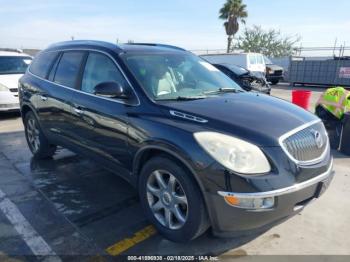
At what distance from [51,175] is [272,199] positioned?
335 centimetres

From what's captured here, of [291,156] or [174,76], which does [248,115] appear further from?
[174,76]

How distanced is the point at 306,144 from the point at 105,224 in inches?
81.6

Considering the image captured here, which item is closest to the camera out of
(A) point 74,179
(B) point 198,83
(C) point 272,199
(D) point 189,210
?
(C) point 272,199

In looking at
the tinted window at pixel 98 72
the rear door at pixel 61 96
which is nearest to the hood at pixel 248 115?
the tinted window at pixel 98 72

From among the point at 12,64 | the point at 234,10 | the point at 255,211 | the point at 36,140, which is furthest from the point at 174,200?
the point at 234,10

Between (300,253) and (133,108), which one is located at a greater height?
(133,108)

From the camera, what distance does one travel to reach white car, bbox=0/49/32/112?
29.0 ft

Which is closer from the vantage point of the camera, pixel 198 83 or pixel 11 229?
pixel 11 229

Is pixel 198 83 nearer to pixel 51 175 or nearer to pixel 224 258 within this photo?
pixel 224 258

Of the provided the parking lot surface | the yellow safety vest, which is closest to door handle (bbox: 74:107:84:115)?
the parking lot surface

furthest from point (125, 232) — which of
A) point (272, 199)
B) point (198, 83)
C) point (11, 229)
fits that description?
point (198, 83)

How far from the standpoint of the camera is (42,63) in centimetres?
534

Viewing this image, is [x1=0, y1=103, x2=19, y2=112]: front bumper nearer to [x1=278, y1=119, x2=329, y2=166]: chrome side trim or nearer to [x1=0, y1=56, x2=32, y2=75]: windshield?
[x1=0, y1=56, x2=32, y2=75]: windshield

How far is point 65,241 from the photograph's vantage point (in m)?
3.21
